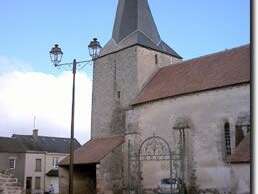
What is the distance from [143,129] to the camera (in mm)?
24703

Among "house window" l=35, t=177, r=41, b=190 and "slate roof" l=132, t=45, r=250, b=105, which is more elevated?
"slate roof" l=132, t=45, r=250, b=105

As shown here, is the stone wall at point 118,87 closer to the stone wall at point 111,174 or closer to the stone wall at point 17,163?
the stone wall at point 111,174

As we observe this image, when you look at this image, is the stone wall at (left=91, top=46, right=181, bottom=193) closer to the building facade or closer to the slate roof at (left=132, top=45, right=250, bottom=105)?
the slate roof at (left=132, top=45, right=250, bottom=105)

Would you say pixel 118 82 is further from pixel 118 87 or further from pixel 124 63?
pixel 124 63

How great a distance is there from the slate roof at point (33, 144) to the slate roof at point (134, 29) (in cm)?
1601

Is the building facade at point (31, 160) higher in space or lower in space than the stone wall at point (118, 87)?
lower

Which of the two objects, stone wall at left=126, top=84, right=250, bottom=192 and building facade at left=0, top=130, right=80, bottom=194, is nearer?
stone wall at left=126, top=84, right=250, bottom=192

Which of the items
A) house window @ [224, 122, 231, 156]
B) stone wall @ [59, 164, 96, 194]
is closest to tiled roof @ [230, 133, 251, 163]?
house window @ [224, 122, 231, 156]

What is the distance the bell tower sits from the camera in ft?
89.6

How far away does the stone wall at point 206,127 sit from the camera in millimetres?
19500

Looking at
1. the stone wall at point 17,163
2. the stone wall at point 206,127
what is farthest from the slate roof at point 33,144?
the stone wall at point 206,127

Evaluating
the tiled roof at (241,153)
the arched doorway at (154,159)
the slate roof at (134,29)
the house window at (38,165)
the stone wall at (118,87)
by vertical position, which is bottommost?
the house window at (38,165)

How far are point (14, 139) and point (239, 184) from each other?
98.4ft

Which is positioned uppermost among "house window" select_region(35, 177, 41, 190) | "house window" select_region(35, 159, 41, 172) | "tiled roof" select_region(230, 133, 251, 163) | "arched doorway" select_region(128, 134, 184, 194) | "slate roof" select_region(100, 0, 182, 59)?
"slate roof" select_region(100, 0, 182, 59)
